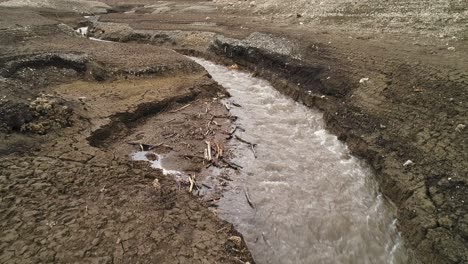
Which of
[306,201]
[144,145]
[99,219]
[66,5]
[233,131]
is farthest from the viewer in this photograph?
[66,5]

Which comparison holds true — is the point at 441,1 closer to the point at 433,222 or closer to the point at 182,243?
the point at 433,222

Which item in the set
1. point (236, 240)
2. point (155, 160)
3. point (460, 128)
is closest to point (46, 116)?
point (155, 160)

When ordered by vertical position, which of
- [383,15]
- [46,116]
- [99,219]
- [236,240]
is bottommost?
[236,240]

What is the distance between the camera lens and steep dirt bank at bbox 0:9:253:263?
409 centimetres

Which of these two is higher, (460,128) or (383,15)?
(383,15)

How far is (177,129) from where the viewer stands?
7.69 metres

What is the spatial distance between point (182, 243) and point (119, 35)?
15.2 metres

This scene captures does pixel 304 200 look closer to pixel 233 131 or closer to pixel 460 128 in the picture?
pixel 233 131

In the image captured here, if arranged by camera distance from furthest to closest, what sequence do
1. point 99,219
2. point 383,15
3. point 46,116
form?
point 383,15 → point 46,116 → point 99,219

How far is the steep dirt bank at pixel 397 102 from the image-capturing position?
488 cm

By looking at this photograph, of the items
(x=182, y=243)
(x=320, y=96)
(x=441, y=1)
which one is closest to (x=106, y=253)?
(x=182, y=243)

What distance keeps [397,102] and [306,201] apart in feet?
11.3

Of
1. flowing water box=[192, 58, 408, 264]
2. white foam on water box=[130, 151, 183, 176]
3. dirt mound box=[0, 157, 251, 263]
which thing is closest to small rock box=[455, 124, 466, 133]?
flowing water box=[192, 58, 408, 264]

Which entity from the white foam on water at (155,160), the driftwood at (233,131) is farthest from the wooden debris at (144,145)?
the driftwood at (233,131)
